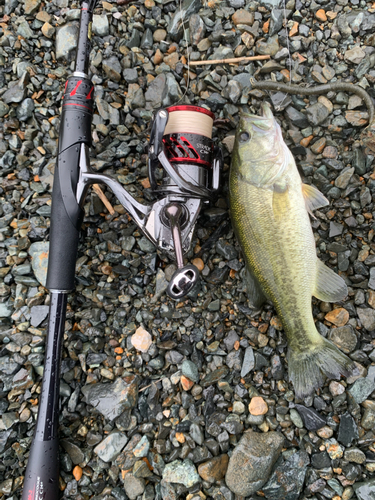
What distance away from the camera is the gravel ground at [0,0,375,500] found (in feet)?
8.99

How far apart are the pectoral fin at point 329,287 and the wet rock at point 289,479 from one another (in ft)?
3.94

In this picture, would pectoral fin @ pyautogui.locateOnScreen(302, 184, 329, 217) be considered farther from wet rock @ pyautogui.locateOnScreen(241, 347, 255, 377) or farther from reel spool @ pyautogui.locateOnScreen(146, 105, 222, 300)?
wet rock @ pyautogui.locateOnScreen(241, 347, 255, 377)

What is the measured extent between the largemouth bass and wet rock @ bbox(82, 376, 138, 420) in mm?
1299

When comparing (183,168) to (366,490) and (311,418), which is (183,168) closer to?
(311,418)

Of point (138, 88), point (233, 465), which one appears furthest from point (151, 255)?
point (233, 465)

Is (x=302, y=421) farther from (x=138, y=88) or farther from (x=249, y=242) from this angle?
(x=138, y=88)

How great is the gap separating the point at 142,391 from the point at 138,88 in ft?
8.94

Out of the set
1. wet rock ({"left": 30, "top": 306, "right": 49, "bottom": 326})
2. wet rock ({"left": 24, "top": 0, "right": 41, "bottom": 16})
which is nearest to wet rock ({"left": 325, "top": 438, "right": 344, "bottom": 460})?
wet rock ({"left": 30, "top": 306, "right": 49, "bottom": 326})

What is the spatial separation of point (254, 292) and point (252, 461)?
1260 mm

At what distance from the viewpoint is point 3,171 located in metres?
3.36

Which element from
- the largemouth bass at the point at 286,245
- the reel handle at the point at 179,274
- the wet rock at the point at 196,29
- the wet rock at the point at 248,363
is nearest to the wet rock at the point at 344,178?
the largemouth bass at the point at 286,245

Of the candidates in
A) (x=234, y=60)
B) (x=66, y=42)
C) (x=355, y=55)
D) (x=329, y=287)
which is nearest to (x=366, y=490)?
(x=329, y=287)

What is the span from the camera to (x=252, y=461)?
8.67 feet

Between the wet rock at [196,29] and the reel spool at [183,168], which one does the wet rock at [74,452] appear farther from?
the wet rock at [196,29]
